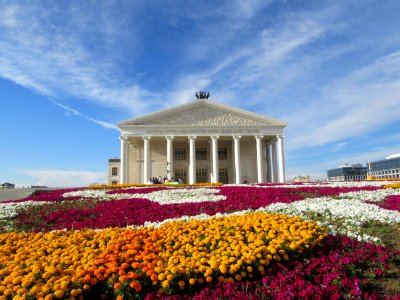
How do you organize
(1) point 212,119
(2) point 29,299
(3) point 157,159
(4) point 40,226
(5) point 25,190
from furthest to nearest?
(3) point 157,159
(1) point 212,119
(5) point 25,190
(4) point 40,226
(2) point 29,299

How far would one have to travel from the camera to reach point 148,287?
461cm

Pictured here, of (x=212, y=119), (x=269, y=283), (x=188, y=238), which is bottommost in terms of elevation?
(x=269, y=283)

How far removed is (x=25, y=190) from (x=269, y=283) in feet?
67.5

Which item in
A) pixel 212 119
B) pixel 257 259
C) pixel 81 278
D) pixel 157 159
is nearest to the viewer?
pixel 81 278

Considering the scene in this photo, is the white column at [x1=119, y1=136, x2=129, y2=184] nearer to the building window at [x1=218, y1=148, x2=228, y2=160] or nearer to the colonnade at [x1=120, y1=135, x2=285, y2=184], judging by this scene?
the colonnade at [x1=120, y1=135, x2=285, y2=184]

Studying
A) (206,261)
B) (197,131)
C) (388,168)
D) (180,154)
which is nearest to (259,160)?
(197,131)

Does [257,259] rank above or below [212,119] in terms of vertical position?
below

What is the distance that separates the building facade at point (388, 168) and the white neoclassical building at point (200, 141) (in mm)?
67182

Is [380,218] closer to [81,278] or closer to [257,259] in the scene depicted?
[257,259]

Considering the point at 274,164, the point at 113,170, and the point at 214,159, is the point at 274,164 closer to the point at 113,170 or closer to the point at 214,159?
the point at 214,159

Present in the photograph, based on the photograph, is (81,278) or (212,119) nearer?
(81,278)

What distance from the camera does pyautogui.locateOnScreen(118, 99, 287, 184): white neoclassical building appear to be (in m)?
42.4

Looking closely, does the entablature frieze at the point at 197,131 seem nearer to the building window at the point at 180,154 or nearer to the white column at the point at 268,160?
the white column at the point at 268,160

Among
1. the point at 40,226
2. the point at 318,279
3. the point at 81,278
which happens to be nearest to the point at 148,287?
the point at 81,278
